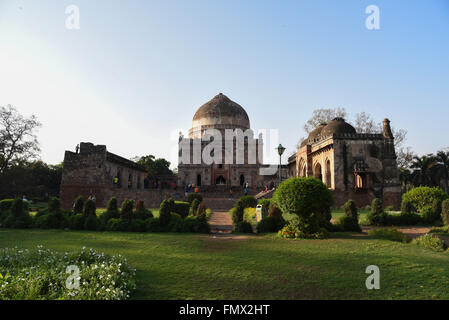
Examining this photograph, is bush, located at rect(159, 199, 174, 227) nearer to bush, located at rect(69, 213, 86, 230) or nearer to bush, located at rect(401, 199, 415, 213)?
bush, located at rect(69, 213, 86, 230)

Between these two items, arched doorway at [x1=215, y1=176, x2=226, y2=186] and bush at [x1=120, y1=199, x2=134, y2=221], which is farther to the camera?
arched doorway at [x1=215, y1=176, x2=226, y2=186]

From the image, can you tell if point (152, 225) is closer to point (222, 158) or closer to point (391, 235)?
point (391, 235)

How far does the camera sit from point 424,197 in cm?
1369

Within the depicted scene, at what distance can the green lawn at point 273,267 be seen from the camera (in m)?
3.83

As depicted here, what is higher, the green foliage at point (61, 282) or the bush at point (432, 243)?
the green foliage at point (61, 282)

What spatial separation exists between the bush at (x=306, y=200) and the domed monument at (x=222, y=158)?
24876mm

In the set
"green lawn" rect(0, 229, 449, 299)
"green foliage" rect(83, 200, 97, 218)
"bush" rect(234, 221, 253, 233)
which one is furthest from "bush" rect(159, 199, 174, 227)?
"green foliage" rect(83, 200, 97, 218)

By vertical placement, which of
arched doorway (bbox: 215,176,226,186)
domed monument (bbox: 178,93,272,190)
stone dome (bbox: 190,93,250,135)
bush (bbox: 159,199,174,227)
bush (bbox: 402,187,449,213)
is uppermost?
stone dome (bbox: 190,93,250,135)

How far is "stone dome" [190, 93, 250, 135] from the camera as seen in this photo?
36.7 metres

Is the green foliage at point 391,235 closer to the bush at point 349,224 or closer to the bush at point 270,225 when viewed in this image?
the bush at point 349,224

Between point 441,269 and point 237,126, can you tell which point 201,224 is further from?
point 237,126

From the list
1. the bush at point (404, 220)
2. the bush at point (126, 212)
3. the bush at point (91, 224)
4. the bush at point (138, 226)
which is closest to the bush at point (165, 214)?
the bush at point (138, 226)

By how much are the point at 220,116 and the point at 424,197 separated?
26.4 m

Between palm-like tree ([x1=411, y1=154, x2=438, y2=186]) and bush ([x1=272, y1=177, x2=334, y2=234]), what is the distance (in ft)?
100
